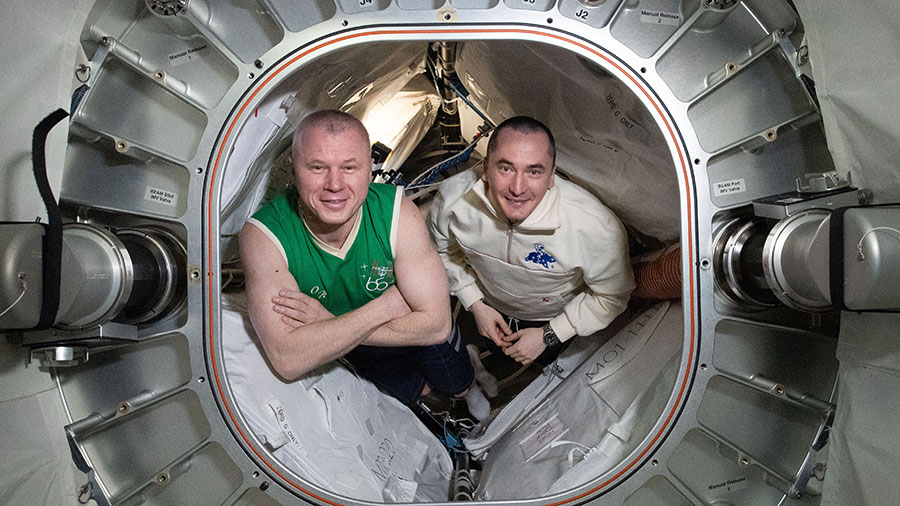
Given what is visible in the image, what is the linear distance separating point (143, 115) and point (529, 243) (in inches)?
50.7

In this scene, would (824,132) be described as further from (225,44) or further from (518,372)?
(518,372)

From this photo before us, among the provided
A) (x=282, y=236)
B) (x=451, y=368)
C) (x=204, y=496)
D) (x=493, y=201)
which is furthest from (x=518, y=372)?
(x=204, y=496)

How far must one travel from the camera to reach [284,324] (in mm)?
2041

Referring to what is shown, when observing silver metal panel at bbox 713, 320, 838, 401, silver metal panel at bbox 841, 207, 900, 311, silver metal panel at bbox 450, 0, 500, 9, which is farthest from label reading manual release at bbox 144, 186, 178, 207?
silver metal panel at bbox 841, 207, 900, 311

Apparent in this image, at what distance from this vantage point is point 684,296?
1716 millimetres

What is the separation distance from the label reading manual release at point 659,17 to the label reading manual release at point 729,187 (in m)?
0.42

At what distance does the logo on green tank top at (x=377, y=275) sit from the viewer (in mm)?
2322

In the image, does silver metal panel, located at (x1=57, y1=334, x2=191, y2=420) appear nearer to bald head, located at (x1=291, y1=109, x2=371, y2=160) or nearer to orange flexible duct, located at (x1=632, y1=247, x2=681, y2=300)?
bald head, located at (x1=291, y1=109, x2=371, y2=160)

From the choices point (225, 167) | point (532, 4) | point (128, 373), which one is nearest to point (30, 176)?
point (225, 167)

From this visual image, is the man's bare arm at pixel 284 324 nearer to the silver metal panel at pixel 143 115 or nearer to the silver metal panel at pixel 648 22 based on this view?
the silver metal panel at pixel 143 115

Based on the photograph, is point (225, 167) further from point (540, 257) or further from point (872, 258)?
point (872, 258)

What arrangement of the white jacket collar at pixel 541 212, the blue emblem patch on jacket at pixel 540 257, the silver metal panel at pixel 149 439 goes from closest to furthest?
the silver metal panel at pixel 149 439
the white jacket collar at pixel 541 212
the blue emblem patch on jacket at pixel 540 257

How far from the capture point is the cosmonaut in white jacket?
2.18 m

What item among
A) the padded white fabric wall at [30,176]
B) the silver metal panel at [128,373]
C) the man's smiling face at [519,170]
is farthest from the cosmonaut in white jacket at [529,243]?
the padded white fabric wall at [30,176]
